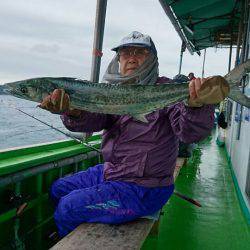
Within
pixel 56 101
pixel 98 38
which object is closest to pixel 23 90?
pixel 56 101

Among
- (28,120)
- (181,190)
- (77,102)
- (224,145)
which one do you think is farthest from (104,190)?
(28,120)

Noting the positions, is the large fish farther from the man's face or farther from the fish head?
the man's face

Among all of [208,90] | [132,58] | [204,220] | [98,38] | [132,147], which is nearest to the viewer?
[208,90]

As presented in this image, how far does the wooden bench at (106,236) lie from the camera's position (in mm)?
2662

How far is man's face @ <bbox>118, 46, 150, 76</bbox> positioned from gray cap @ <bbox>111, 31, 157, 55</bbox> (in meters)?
0.06

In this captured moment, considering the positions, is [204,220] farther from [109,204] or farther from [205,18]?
[205,18]

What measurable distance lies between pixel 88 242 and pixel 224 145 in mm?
9862

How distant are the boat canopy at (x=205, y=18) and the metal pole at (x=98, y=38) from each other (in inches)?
99.7

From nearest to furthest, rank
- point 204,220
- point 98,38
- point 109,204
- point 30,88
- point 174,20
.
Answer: point 30,88 → point 109,204 → point 204,220 → point 98,38 → point 174,20

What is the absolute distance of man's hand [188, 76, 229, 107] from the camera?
104 inches

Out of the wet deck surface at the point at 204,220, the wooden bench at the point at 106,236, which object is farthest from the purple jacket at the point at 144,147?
the wet deck surface at the point at 204,220

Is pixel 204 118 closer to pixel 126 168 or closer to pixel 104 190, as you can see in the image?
pixel 126 168

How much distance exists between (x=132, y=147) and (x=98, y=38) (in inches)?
89.8

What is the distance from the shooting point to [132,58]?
11.0 ft
